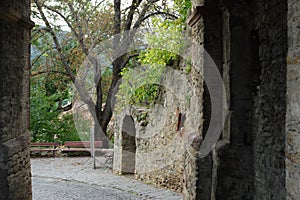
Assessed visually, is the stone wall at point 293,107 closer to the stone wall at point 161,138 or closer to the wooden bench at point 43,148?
the stone wall at point 161,138

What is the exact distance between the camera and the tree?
14898 millimetres

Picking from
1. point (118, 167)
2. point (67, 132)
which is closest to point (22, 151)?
point (118, 167)

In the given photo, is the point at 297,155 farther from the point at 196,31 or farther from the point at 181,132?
the point at 181,132

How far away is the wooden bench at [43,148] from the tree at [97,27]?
1698 mm

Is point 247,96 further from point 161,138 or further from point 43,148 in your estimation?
point 43,148

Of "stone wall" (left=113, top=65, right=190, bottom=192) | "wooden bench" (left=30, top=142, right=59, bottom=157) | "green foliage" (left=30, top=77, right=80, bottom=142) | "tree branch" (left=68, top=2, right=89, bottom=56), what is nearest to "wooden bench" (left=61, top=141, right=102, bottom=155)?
"wooden bench" (left=30, top=142, right=59, bottom=157)

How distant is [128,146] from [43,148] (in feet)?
17.9

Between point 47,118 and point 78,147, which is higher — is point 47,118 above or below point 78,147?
above

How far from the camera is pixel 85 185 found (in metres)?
9.35

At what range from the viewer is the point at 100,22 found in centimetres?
1570

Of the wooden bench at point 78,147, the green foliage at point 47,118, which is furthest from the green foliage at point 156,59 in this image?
the green foliage at point 47,118

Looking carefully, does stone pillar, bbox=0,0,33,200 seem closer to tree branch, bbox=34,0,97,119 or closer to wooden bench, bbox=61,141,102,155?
wooden bench, bbox=61,141,102,155

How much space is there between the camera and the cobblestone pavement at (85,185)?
26.3 ft

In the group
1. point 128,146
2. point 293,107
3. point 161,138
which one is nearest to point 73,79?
point 128,146
